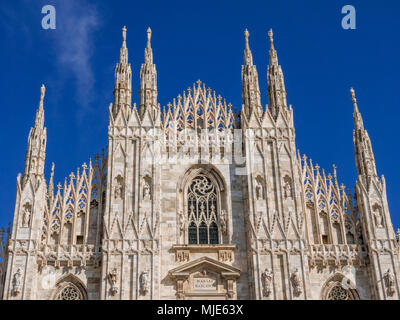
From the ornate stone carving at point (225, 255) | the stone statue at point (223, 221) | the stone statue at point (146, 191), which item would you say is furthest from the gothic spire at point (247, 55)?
the ornate stone carving at point (225, 255)

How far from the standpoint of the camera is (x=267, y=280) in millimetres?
26391

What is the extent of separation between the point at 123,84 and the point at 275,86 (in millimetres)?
7216

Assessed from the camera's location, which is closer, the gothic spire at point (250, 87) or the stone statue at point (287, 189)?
the stone statue at point (287, 189)

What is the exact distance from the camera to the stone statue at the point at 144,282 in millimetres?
26042

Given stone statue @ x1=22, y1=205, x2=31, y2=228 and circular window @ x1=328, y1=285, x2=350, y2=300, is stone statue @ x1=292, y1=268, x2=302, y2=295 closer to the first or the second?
circular window @ x1=328, y1=285, x2=350, y2=300

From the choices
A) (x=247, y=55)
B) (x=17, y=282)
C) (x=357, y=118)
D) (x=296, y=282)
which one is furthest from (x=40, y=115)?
(x=357, y=118)

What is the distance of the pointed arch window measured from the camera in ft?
92.2

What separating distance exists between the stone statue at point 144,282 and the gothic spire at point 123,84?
7775 mm

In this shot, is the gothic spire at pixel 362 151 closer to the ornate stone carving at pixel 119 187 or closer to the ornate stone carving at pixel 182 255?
the ornate stone carving at pixel 182 255

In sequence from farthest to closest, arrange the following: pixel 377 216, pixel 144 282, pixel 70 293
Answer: pixel 377 216 → pixel 70 293 → pixel 144 282

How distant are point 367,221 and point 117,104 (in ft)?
40.6

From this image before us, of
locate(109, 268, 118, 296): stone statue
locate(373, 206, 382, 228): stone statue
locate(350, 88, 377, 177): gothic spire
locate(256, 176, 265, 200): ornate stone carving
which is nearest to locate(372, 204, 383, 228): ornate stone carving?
locate(373, 206, 382, 228): stone statue

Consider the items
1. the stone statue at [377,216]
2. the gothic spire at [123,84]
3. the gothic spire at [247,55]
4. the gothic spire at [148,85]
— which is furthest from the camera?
the gothic spire at [247,55]

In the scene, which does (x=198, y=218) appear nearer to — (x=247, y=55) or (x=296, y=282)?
(x=296, y=282)
